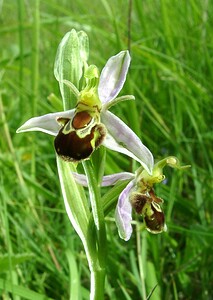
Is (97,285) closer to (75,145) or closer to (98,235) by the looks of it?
Result: (98,235)

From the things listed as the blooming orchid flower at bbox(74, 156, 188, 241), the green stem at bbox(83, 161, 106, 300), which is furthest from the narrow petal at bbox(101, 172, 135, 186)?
the green stem at bbox(83, 161, 106, 300)

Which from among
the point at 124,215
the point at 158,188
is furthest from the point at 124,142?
the point at 158,188

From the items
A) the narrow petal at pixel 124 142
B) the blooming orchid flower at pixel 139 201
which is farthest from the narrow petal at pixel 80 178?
the narrow petal at pixel 124 142

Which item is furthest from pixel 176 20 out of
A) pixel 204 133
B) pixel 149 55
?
pixel 204 133

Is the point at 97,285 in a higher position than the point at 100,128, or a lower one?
lower

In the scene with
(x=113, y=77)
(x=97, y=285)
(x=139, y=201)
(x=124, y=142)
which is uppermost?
(x=113, y=77)

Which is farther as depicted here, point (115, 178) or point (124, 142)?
point (115, 178)

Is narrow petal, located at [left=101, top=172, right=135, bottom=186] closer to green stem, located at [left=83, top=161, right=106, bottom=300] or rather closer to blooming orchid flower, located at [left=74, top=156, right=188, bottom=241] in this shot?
blooming orchid flower, located at [left=74, top=156, right=188, bottom=241]

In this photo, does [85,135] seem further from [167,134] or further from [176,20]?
[176,20]
